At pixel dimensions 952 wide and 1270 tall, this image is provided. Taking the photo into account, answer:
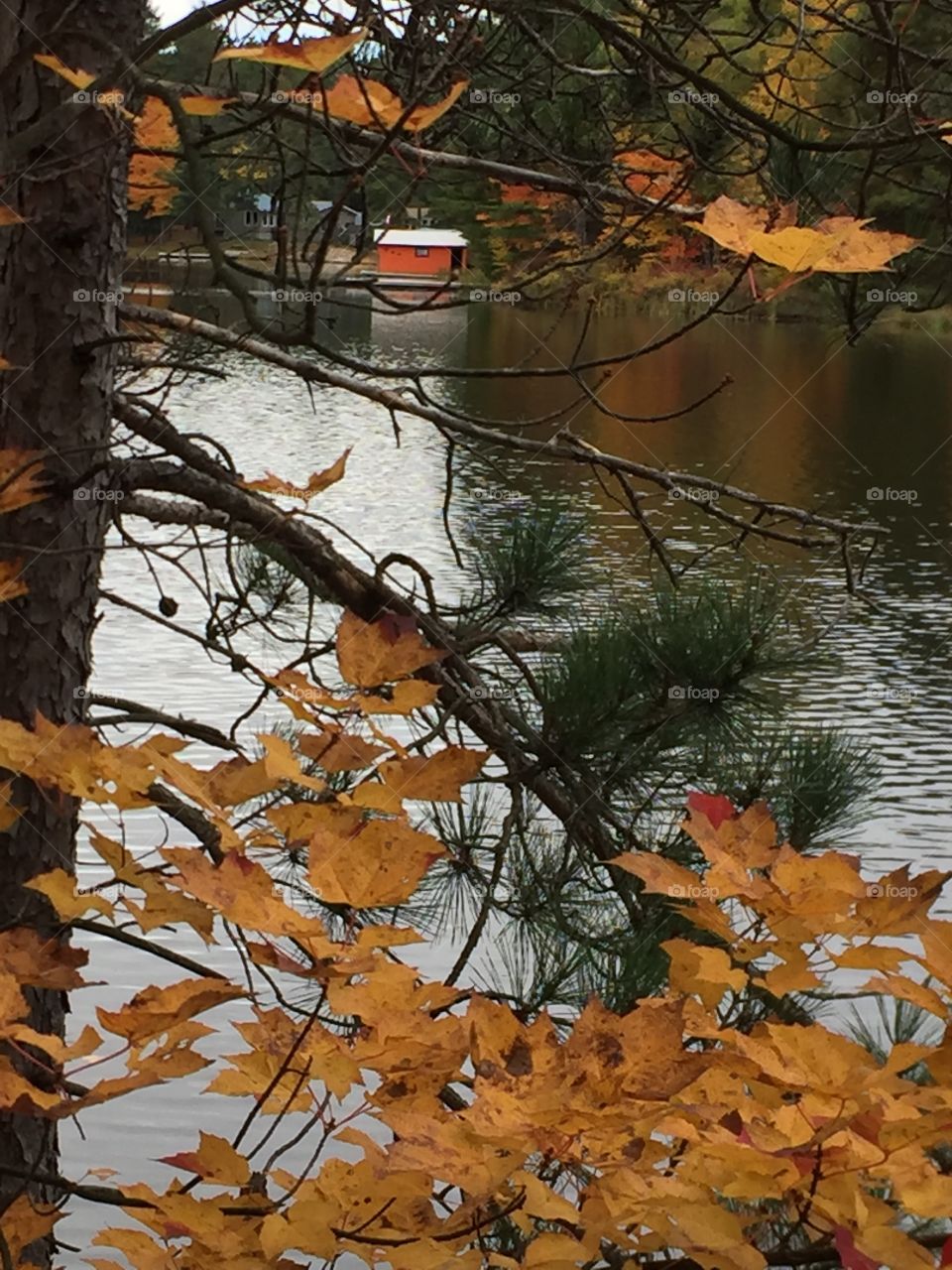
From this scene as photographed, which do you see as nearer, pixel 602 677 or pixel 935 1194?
pixel 935 1194

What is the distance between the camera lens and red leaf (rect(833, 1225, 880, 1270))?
3.34 feet

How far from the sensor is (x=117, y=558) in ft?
33.9

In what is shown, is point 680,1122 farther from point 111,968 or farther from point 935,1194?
point 111,968

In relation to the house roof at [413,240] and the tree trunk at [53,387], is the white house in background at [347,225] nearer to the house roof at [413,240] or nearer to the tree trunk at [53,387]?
the house roof at [413,240]

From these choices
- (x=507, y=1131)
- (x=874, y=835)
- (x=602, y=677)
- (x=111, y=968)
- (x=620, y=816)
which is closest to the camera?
(x=507, y=1131)

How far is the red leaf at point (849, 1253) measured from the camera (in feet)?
3.34

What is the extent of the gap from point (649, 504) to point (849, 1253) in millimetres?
11634

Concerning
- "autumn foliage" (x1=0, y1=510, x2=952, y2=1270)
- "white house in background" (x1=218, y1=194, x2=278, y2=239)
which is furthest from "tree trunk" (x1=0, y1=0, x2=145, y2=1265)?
"autumn foliage" (x1=0, y1=510, x2=952, y2=1270)

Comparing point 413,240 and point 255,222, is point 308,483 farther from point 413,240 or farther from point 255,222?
point 413,240

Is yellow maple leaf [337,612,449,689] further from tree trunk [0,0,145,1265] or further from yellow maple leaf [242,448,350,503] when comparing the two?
tree trunk [0,0,145,1265]

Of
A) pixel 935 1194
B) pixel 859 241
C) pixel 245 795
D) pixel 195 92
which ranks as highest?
pixel 195 92

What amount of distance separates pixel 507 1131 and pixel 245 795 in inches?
18.0

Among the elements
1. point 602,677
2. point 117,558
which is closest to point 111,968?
point 602,677

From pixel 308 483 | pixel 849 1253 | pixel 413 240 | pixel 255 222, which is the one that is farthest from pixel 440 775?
pixel 413 240
